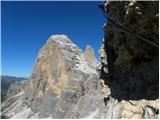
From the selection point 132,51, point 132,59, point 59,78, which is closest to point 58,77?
point 59,78

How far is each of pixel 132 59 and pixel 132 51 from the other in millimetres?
1471

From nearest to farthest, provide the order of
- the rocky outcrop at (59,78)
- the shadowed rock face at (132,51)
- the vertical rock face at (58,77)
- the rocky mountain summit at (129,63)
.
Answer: the shadowed rock face at (132,51)
the rocky mountain summit at (129,63)
the rocky outcrop at (59,78)
the vertical rock face at (58,77)

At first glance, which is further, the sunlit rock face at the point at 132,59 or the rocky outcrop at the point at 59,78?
the rocky outcrop at the point at 59,78

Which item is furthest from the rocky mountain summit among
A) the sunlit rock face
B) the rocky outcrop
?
the rocky outcrop

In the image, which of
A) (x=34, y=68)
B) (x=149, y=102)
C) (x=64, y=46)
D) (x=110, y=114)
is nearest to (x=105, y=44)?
(x=110, y=114)

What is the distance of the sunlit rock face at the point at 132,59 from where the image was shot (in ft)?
79.8

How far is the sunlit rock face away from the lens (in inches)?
957

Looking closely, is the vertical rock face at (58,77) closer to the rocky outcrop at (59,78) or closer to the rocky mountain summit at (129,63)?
the rocky outcrop at (59,78)

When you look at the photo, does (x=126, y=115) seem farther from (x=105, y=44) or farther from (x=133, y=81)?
(x=105, y=44)

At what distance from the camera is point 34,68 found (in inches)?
4715

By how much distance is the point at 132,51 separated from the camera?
3008 cm

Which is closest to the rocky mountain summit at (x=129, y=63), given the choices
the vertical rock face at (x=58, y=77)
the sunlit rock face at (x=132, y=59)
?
the sunlit rock face at (x=132, y=59)

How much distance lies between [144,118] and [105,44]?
12.1 meters

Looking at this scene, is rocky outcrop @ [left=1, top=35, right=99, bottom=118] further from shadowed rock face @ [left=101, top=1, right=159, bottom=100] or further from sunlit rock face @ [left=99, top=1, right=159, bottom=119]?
shadowed rock face @ [left=101, top=1, right=159, bottom=100]
